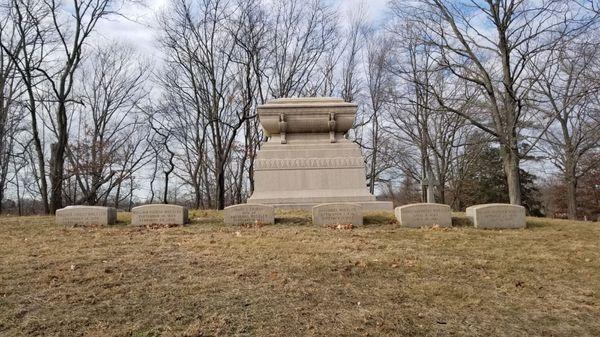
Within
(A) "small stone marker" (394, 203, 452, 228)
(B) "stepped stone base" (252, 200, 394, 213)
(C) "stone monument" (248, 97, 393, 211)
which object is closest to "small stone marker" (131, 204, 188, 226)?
(C) "stone monument" (248, 97, 393, 211)

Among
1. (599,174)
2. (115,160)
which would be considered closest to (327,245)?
(115,160)

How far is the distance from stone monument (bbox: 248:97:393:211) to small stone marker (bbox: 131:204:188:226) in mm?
2757

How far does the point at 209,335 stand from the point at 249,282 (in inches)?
57.3

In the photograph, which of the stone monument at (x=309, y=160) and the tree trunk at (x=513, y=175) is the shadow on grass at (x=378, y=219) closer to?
the stone monument at (x=309, y=160)

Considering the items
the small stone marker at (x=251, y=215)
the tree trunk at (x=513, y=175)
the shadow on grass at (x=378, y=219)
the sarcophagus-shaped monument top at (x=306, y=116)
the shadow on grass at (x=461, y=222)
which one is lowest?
the shadow on grass at (x=461, y=222)

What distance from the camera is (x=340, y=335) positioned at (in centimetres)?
402

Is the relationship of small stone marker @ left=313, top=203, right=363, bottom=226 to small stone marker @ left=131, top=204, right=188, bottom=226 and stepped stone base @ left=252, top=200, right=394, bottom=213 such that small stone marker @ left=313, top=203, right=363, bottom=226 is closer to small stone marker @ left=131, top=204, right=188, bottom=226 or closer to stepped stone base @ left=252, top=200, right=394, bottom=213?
stepped stone base @ left=252, top=200, right=394, bottom=213

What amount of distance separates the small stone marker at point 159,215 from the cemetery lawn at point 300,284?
4.53ft

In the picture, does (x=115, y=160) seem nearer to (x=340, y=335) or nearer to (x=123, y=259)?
(x=123, y=259)

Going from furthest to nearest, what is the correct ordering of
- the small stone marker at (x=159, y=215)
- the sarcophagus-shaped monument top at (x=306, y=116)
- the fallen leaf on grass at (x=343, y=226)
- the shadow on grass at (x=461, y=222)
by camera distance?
the sarcophagus-shaped monument top at (x=306, y=116)
the small stone marker at (x=159, y=215)
the shadow on grass at (x=461, y=222)
the fallen leaf on grass at (x=343, y=226)

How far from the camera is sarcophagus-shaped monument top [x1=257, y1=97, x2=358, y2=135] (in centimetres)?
1324

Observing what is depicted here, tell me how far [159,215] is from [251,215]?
2077 millimetres

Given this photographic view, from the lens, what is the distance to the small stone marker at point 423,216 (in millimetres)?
9641

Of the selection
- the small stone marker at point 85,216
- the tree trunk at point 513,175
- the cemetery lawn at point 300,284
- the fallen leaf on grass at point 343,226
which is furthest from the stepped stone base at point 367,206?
the tree trunk at point 513,175
